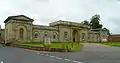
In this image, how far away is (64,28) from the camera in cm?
7512

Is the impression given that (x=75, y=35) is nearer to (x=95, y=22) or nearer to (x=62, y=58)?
(x=95, y=22)

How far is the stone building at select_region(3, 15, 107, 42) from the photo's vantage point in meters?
63.7

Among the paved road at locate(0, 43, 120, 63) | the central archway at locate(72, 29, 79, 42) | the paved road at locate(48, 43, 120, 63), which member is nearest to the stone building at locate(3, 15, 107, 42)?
the central archway at locate(72, 29, 79, 42)

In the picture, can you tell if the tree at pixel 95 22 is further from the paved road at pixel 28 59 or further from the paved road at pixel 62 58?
the paved road at pixel 28 59

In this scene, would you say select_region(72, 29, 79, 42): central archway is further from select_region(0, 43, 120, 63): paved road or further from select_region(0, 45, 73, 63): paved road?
select_region(0, 45, 73, 63): paved road

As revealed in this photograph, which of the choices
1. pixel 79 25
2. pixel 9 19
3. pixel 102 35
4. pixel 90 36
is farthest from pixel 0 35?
pixel 102 35

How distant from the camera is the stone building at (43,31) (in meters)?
→ 63.7

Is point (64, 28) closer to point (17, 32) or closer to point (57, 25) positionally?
point (57, 25)

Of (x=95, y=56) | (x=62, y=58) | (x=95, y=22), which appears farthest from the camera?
(x=95, y=22)

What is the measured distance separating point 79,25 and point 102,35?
1489 centimetres

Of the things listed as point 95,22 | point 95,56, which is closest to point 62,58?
point 95,56

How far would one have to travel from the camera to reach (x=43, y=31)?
7050 cm

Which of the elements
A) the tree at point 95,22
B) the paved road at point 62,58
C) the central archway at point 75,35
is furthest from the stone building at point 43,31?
the paved road at point 62,58

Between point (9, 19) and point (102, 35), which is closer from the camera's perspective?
point (9, 19)
